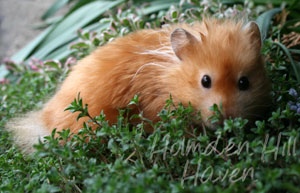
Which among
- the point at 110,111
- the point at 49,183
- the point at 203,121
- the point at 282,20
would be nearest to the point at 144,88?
the point at 110,111

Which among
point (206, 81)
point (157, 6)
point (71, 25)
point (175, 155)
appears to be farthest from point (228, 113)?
point (71, 25)

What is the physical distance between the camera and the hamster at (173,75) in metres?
2.03

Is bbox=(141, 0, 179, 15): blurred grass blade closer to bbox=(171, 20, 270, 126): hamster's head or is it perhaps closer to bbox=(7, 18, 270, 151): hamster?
bbox=(7, 18, 270, 151): hamster

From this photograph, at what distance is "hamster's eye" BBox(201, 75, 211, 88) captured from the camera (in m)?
2.04

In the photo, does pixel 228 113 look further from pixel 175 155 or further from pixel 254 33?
pixel 254 33

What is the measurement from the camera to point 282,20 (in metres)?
3.29

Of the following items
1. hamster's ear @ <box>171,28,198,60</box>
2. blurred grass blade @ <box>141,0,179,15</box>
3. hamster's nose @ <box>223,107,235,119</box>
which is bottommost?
hamster's nose @ <box>223,107,235,119</box>

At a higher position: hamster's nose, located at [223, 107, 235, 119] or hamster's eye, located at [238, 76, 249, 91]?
hamster's eye, located at [238, 76, 249, 91]

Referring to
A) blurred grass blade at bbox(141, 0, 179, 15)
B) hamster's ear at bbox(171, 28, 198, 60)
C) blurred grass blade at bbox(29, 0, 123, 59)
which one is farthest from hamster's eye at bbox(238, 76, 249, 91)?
blurred grass blade at bbox(29, 0, 123, 59)

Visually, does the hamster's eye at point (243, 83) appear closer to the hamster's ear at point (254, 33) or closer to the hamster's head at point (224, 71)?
the hamster's head at point (224, 71)

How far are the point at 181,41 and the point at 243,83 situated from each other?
1.50ft

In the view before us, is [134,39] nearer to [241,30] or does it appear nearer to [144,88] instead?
[144,88]

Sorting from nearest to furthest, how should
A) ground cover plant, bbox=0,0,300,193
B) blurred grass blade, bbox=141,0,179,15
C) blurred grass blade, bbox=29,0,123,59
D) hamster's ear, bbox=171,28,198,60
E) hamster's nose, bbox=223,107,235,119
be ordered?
ground cover plant, bbox=0,0,300,193, hamster's nose, bbox=223,107,235,119, hamster's ear, bbox=171,28,198,60, blurred grass blade, bbox=141,0,179,15, blurred grass blade, bbox=29,0,123,59

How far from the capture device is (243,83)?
2.06 metres
